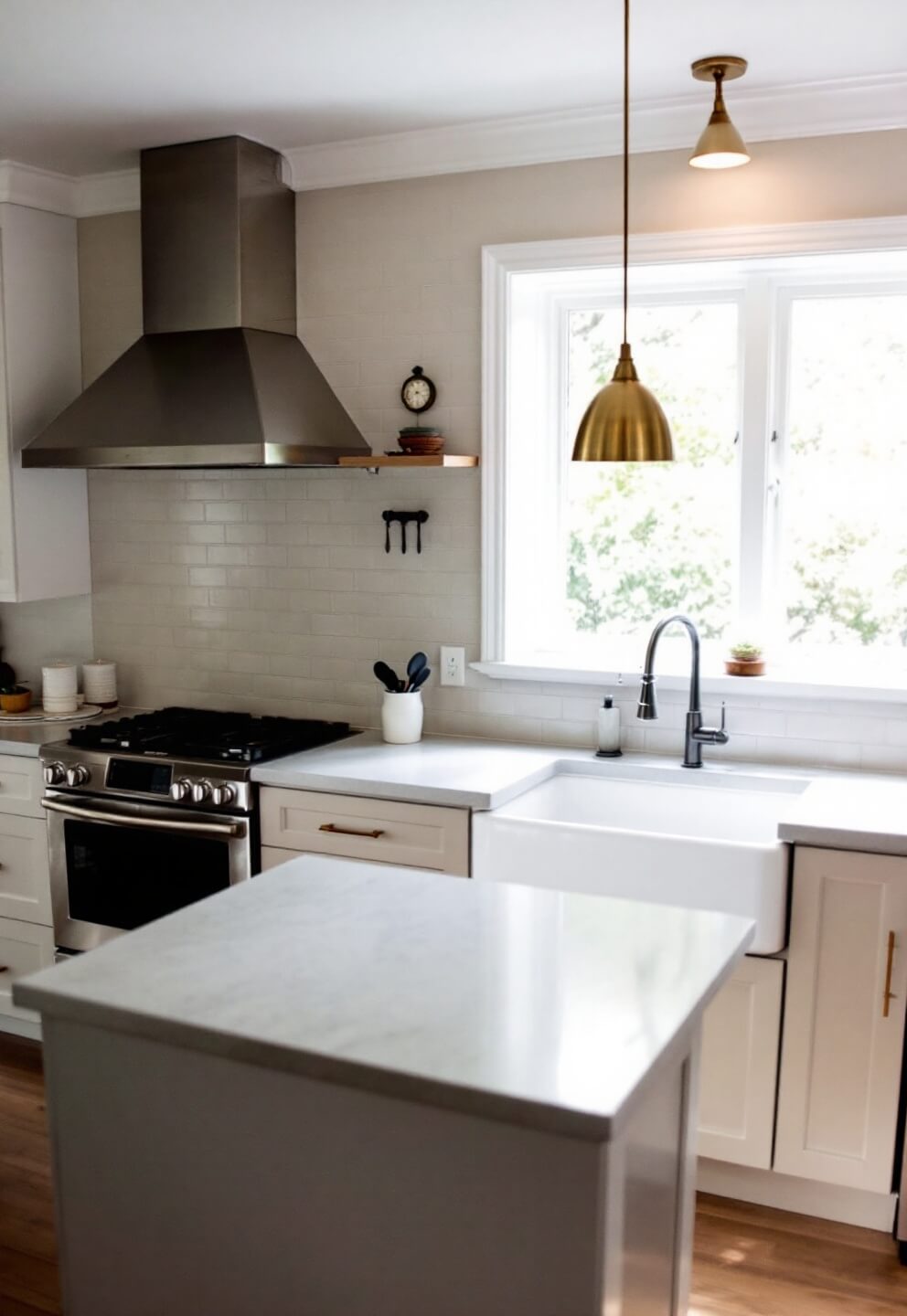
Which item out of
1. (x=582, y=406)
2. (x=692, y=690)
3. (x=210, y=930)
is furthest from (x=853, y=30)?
(x=210, y=930)

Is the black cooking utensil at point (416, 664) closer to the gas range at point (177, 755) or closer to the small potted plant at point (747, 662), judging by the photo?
the gas range at point (177, 755)

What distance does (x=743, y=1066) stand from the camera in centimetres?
291

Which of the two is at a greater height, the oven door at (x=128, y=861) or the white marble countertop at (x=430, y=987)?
the white marble countertop at (x=430, y=987)

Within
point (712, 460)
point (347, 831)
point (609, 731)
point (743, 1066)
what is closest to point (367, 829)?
point (347, 831)

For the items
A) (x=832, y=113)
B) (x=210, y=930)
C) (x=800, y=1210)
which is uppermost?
(x=832, y=113)

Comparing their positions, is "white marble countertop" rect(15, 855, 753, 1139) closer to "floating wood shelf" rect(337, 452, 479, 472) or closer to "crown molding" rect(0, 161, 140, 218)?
"floating wood shelf" rect(337, 452, 479, 472)

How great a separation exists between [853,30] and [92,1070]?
2.62 meters

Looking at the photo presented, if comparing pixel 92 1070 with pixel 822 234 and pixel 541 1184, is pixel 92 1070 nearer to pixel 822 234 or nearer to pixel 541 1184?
pixel 541 1184

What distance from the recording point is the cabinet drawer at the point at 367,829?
10.4 ft

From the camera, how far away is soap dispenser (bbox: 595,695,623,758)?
3549 mm

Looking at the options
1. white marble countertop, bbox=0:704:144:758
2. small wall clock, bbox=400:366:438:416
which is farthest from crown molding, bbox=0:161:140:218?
white marble countertop, bbox=0:704:144:758

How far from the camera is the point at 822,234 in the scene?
127 inches

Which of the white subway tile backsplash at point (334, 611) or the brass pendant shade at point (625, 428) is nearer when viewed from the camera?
the brass pendant shade at point (625, 428)

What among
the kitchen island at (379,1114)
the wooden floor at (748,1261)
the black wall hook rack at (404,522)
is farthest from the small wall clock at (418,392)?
the wooden floor at (748,1261)
